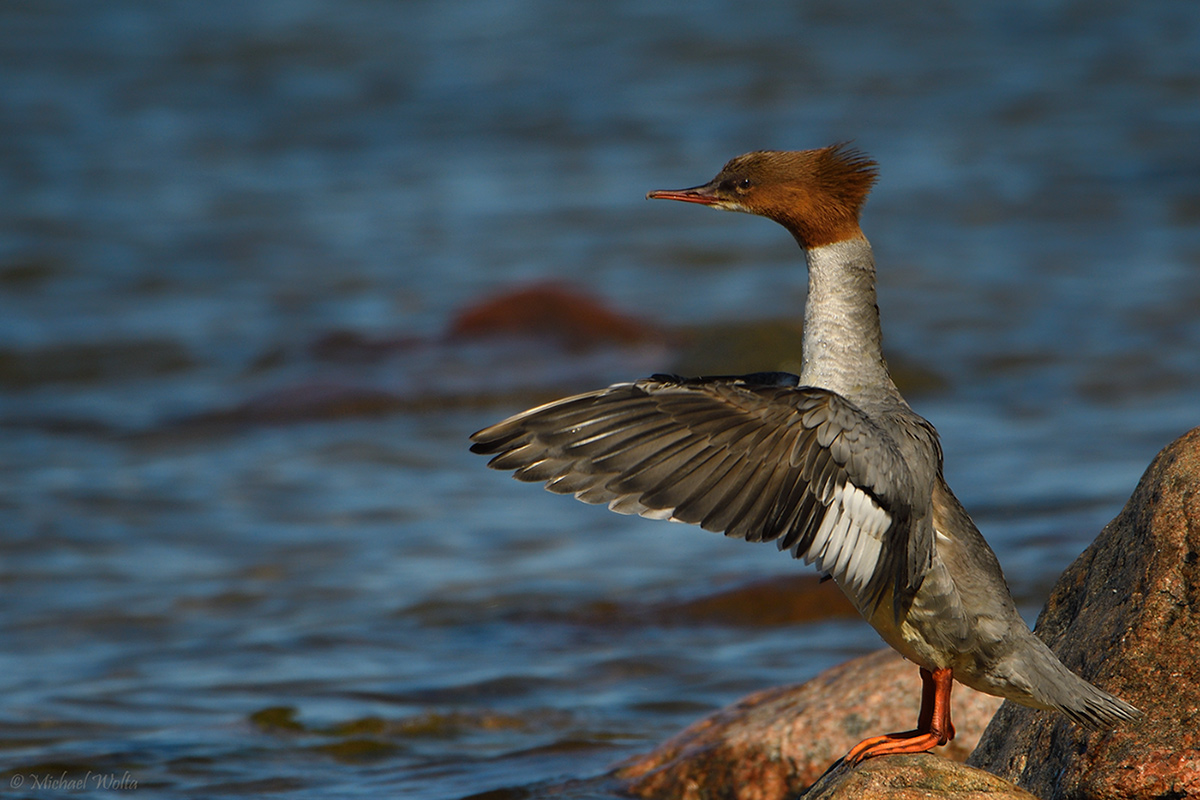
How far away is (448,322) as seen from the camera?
12938mm

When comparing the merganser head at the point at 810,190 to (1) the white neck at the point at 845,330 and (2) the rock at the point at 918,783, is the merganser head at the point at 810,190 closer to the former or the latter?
(1) the white neck at the point at 845,330

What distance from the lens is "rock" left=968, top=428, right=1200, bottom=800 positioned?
3.87m

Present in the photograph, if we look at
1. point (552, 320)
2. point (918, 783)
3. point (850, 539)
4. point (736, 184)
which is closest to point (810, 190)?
point (736, 184)

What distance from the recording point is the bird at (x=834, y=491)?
12.2 feet

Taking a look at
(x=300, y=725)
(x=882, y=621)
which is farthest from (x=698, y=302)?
(x=882, y=621)

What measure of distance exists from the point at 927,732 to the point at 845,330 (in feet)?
3.69

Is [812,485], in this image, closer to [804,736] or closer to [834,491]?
[834,491]

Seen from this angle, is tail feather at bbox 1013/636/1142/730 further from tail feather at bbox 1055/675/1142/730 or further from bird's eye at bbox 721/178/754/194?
bird's eye at bbox 721/178/754/194

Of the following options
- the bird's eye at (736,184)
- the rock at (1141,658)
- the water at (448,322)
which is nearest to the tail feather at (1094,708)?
the rock at (1141,658)

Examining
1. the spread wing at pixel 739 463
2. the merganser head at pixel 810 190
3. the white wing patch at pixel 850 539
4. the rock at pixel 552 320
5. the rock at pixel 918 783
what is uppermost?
the rock at pixel 552 320

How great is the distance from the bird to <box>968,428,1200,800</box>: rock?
0.47ft

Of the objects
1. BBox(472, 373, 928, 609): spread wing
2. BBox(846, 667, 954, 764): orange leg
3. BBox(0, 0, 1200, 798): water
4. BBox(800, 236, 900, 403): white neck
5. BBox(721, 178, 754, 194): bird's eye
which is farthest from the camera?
BBox(0, 0, 1200, 798): water

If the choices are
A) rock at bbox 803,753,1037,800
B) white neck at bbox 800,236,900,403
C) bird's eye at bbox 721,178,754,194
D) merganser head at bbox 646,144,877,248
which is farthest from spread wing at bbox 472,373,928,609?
bird's eye at bbox 721,178,754,194

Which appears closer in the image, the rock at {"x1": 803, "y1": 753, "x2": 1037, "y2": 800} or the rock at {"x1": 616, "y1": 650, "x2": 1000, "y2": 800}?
the rock at {"x1": 803, "y1": 753, "x2": 1037, "y2": 800}
